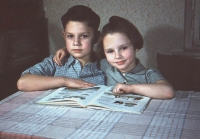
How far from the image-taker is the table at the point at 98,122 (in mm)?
687

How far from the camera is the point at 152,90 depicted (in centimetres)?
100

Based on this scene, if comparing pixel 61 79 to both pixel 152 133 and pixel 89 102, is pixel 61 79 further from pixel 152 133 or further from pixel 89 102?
pixel 152 133

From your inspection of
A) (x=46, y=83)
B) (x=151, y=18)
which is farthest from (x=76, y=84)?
(x=151, y=18)

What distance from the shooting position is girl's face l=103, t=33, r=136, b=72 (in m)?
1.20

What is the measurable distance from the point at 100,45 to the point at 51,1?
2.62 ft

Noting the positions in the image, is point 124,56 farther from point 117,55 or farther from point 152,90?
point 152,90

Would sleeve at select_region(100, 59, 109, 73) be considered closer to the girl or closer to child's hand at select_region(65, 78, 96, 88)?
the girl

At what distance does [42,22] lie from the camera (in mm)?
1944

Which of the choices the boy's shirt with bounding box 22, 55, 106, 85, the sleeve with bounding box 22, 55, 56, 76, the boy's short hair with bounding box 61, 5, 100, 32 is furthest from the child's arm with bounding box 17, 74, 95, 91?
the boy's short hair with bounding box 61, 5, 100, 32

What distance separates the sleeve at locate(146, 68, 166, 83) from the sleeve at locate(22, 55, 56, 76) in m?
0.47

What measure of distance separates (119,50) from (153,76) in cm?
18

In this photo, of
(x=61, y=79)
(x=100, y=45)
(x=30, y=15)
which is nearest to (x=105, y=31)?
(x=100, y=45)

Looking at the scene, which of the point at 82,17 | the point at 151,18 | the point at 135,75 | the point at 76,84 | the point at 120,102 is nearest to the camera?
the point at 120,102

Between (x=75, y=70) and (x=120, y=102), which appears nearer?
(x=120, y=102)
